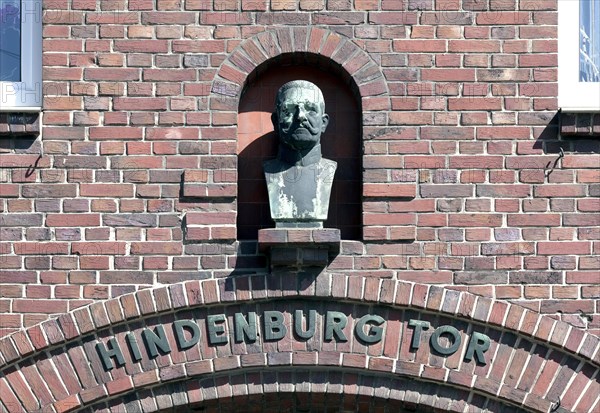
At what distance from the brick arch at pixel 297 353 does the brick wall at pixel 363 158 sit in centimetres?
11

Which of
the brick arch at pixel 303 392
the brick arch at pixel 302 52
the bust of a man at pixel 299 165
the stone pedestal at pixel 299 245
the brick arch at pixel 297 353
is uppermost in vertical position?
the brick arch at pixel 302 52

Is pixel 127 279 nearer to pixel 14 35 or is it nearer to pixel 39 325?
pixel 39 325

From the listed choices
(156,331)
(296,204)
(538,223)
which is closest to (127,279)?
(156,331)

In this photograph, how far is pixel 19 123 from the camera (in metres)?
11.6

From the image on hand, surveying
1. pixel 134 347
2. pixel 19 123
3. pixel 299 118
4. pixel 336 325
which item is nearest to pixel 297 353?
pixel 336 325

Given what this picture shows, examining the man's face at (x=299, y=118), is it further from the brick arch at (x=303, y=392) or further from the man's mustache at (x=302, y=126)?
the brick arch at (x=303, y=392)

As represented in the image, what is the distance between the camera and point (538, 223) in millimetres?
11539

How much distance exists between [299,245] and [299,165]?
54 centimetres

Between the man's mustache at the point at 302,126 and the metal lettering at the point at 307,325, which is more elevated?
the man's mustache at the point at 302,126

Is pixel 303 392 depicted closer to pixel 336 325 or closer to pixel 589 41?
pixel 336 325

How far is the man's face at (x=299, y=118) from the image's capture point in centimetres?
1140

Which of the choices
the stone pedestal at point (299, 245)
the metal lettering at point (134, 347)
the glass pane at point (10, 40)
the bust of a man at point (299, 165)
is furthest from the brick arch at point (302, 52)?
the metal lettering at point (134, 347)

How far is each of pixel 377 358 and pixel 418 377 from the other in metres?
0.28

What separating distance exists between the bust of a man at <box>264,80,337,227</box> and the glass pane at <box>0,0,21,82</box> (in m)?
1.76
